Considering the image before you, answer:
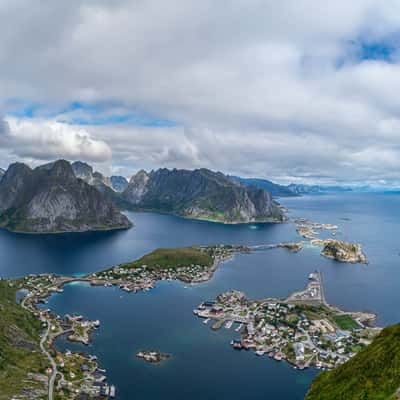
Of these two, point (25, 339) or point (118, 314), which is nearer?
point (25, 339)

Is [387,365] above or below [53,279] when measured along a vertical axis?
above

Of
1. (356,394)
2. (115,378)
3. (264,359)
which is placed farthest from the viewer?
(264,359)

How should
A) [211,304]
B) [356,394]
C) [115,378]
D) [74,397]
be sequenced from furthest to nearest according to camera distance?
[211,304]
[115,378]
[74,397]
[356,394]

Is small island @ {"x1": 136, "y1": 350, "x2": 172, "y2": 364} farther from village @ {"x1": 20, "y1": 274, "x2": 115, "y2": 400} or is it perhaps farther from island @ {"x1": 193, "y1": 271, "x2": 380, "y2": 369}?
island @ {"x1": 193, "y1": 271, "x2": 380, "y2": 369}

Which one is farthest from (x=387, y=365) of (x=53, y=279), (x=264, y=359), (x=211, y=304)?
(x=53, y=279)

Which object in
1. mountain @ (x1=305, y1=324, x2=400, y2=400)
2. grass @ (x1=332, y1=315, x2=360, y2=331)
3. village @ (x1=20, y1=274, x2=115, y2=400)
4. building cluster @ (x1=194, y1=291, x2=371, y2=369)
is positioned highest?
mountain @ (x1=305, y1=324, x2=400, y2=400)

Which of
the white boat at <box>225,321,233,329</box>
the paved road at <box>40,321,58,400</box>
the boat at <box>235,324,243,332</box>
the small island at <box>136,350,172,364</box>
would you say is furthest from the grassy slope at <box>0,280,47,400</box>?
the boat at <box>235,324,243,332</box>

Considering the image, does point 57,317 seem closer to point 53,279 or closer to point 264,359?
point 53,279
